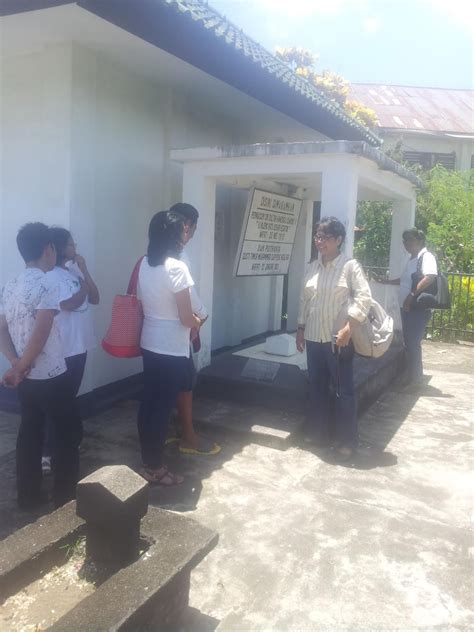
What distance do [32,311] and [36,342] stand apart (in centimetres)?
19

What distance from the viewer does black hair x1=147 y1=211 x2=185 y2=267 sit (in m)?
3.51

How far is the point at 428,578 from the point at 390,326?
78.4 inches

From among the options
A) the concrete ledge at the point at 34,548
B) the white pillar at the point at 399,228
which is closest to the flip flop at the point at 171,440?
the concrete ledge at the point at 34,548

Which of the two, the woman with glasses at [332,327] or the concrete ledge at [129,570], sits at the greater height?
the woman with glasses at [332,327]

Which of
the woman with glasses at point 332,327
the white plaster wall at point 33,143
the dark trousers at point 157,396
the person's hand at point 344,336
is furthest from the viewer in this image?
the white plaster wall at point 33,143

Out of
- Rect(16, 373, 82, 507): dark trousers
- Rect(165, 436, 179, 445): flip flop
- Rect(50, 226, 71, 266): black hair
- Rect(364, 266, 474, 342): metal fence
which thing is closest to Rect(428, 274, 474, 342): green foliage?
Rect(364, 266, 474, 342): metal fence

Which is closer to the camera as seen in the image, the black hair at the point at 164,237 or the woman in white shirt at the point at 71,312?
the woman in white shirt at the point at 71,312

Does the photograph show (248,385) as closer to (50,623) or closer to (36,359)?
(36,359)

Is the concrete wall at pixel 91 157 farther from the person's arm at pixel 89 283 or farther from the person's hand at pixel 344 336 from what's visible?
the person's hand at pixel 344 336

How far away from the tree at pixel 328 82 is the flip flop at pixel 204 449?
55.9 ft

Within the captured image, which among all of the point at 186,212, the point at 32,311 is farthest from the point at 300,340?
the point at 32,311

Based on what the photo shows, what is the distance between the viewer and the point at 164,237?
3.51m

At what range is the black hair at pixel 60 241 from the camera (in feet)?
11.6

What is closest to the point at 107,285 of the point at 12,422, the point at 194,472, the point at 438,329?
the point at 12,422
